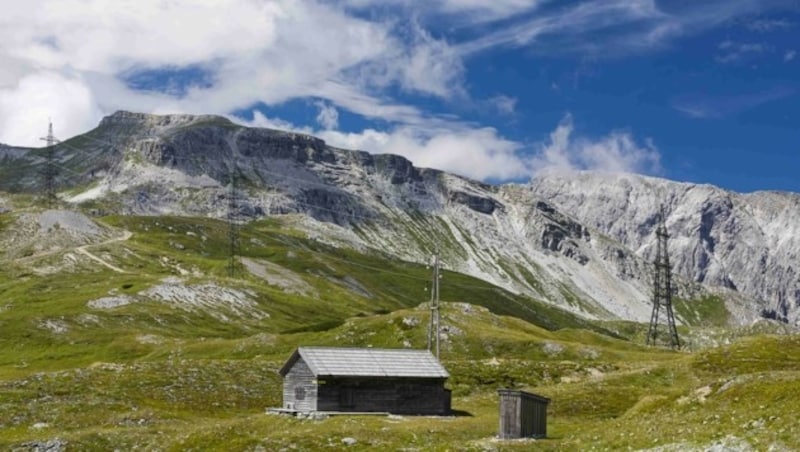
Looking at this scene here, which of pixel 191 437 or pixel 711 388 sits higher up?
pixel 711 388

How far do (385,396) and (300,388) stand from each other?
7.10 meters

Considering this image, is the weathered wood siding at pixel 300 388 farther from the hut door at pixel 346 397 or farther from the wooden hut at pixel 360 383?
the hut door at pixel 346 397

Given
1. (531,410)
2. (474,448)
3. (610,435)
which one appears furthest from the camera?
(531,410)

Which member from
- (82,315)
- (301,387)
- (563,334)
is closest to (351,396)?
(301,387)

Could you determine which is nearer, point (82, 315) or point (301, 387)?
point (301, 387)

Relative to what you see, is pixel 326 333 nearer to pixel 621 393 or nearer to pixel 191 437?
pixel 621 393

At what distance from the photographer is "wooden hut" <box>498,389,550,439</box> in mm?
51688

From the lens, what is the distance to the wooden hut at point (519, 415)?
170 feet

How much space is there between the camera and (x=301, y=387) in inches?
2982

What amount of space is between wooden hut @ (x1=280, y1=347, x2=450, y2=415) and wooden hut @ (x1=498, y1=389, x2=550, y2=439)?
77.6 feet

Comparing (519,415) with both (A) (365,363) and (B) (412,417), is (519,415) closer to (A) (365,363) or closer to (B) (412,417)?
(B) (412,417)

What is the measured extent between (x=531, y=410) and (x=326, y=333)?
86747 millimetres

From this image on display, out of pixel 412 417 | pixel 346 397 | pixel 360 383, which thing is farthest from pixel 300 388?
pixel 412 417

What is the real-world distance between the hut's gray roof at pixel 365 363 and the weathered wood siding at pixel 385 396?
1.85 feet
